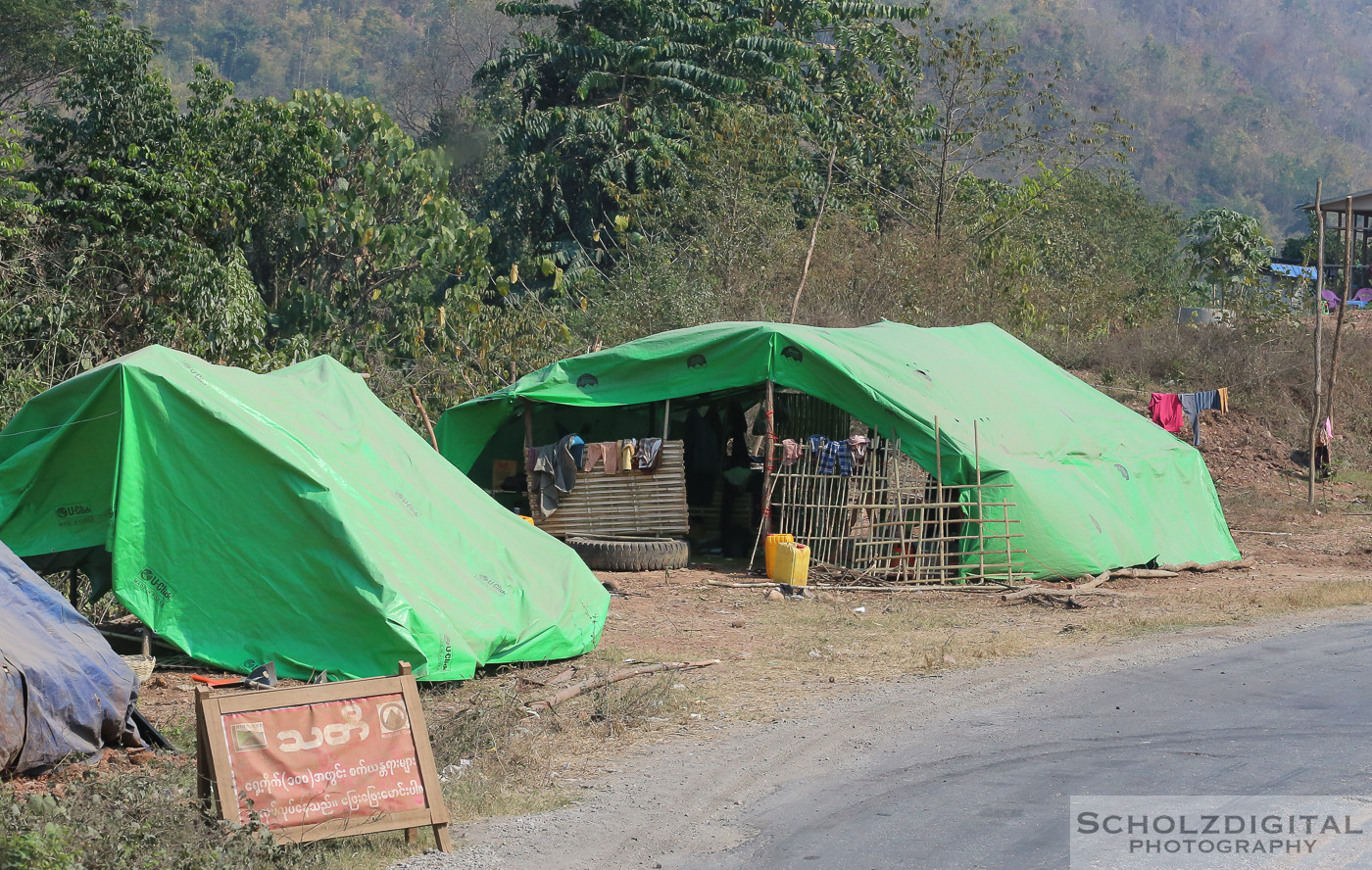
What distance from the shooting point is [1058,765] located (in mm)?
6965

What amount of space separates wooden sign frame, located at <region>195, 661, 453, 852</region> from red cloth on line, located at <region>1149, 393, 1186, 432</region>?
18963 millimetres

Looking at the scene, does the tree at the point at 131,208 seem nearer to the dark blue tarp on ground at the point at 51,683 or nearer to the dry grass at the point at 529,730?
the dry grass at the point at 529,730

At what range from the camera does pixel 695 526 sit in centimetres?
1703

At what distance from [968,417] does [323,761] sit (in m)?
10.6

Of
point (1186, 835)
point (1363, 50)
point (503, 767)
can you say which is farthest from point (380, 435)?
point (1363, 50)

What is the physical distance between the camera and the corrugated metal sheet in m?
15.4

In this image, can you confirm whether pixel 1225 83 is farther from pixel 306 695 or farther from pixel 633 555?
pixel 306 695

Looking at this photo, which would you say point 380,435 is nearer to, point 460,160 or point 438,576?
point 438,576

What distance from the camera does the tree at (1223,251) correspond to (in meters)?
39.1

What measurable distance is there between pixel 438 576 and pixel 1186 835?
17.3 feet

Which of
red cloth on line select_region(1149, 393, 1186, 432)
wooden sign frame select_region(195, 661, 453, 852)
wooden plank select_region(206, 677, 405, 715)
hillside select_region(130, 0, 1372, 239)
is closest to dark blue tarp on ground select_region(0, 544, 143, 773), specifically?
wooden sign frame select_region(195, 661, 453, 852)

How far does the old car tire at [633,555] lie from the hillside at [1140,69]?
150ft

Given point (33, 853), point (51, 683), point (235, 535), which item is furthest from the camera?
point (235, 535)

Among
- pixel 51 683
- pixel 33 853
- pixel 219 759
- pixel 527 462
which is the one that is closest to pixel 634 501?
pixel 527 462
